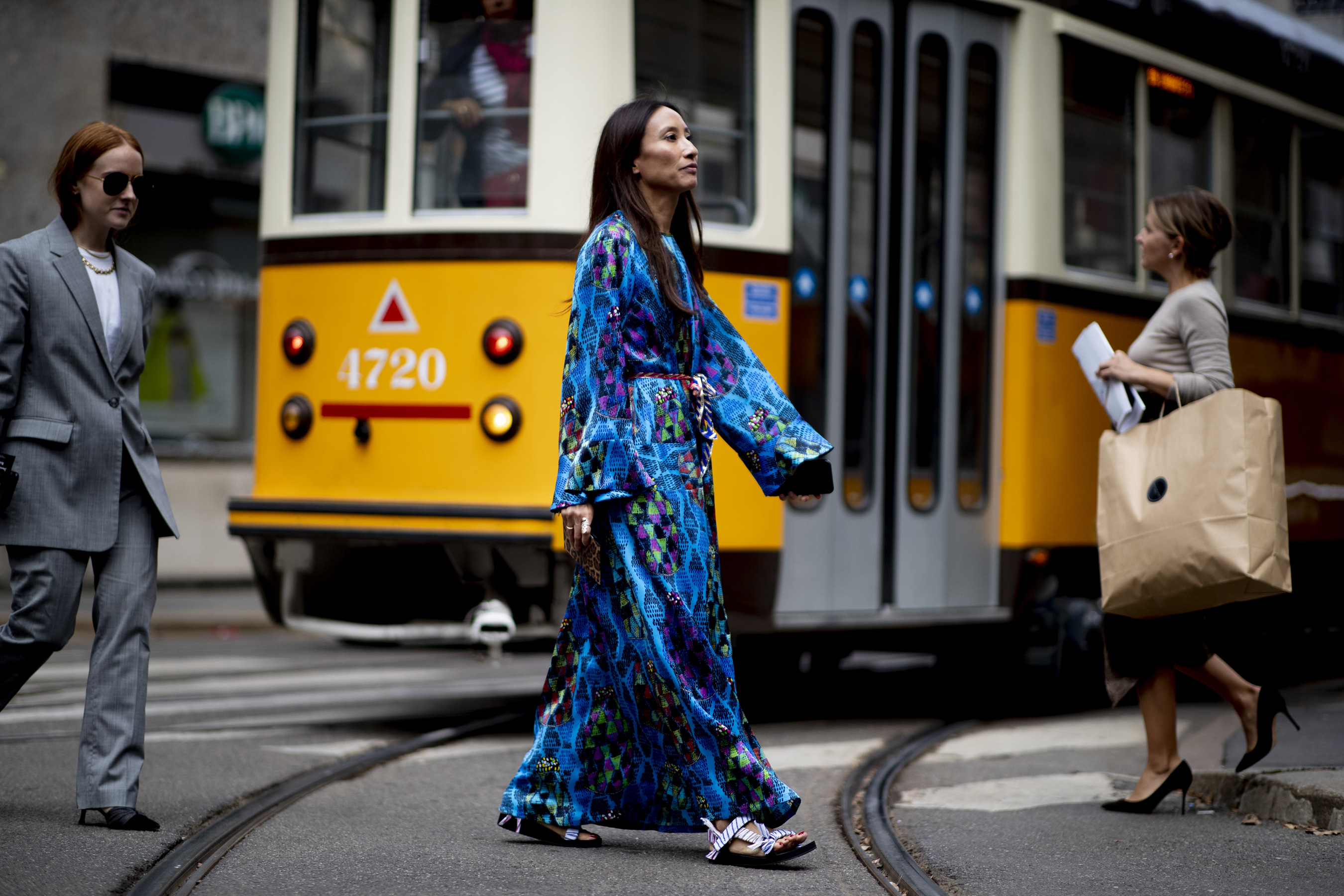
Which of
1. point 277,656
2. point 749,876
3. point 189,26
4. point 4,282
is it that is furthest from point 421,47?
point 189,26

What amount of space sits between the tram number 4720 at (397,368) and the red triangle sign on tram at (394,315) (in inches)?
2.9

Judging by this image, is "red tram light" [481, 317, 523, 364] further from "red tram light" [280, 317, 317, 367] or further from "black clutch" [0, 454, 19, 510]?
"black clutch" [0, 454, 19, 510]

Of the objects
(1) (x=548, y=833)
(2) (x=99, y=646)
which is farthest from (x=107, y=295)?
(1) (x=548, y=833)

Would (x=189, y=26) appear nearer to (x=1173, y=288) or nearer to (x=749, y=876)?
(x=1173, y=288)

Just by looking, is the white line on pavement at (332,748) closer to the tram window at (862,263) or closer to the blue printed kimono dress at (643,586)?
the blue printed kimono dress at (643,586)

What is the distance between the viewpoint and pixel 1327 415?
352 inches

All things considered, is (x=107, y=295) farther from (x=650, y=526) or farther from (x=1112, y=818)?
(x=1112, y=818)

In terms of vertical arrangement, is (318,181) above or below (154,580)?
above

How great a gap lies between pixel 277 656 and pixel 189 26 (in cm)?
683

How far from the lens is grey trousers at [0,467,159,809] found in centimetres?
426

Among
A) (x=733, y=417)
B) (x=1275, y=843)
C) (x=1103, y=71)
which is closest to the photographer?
(x=733, y=417)

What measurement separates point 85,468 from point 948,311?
3.81 meters

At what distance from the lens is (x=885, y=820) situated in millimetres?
4695

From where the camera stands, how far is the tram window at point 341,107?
21.1ft
